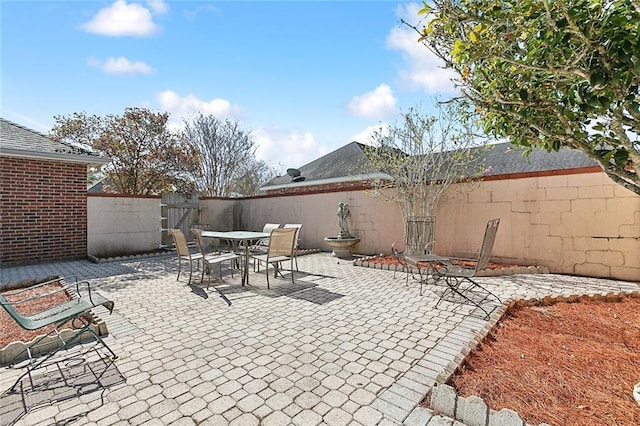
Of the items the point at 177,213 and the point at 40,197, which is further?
the point at 177,213

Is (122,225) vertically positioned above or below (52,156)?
below

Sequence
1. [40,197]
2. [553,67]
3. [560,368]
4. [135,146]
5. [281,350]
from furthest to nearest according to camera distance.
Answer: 1. [135,146]
2. [40,197]
3. [281,350]
4. [560,368]
5. [553,67]

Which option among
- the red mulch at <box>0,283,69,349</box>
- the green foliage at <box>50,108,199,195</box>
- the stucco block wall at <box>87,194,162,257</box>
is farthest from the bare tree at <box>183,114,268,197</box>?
the red mulch at <box>0,283,69,349</box>

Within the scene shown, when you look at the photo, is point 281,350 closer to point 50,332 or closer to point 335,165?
point 50,332

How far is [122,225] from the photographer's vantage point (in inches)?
372

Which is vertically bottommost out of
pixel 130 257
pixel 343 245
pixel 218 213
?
pixel 130 257

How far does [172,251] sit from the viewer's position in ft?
33.1

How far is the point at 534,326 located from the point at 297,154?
21.2m

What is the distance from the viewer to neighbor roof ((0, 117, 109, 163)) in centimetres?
739

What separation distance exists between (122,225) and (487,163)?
14.4m

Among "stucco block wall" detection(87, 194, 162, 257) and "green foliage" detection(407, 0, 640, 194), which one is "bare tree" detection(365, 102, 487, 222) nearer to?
"green foliage" detection(407, 0, 640, 194)

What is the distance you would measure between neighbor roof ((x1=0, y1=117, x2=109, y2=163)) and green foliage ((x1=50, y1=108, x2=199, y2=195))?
1.70 meters

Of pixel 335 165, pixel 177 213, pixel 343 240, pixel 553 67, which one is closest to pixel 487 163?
pixel 335 165

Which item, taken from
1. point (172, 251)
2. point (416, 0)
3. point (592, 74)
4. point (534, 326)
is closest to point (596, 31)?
point (592, 74)
